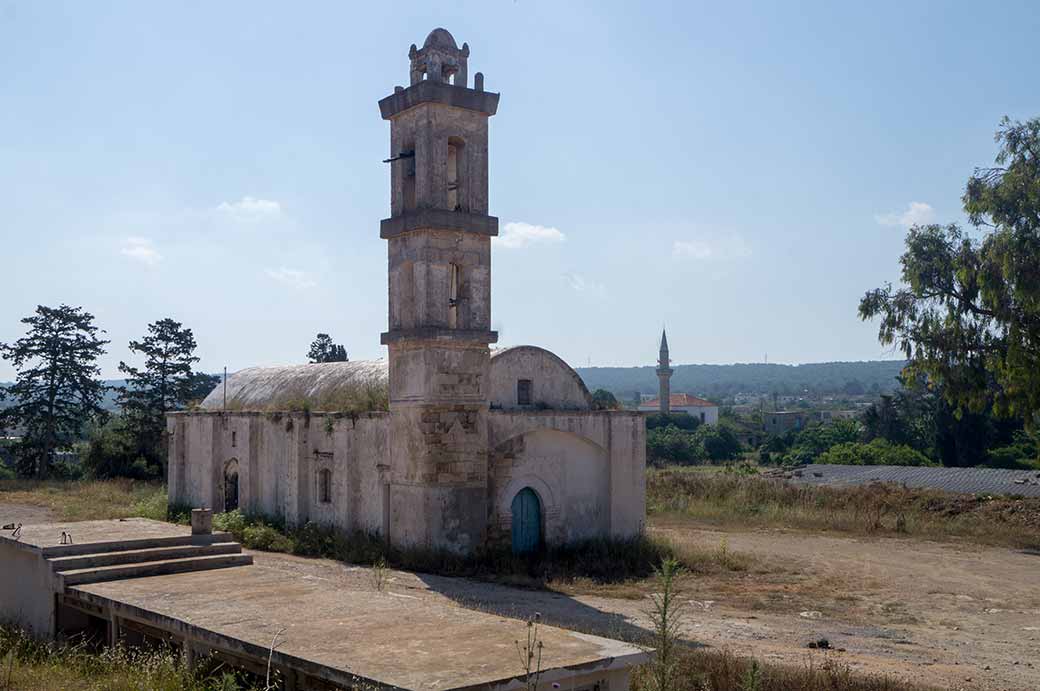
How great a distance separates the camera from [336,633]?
838 cm

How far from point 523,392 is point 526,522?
2714 millimetres

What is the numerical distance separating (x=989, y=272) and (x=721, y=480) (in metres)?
13.0

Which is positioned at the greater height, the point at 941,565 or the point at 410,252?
the point at 410,252

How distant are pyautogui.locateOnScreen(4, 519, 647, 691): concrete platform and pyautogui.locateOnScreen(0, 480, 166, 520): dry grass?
1549cm

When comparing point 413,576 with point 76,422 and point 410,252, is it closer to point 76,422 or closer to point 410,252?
point 410,252

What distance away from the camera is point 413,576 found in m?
17.0

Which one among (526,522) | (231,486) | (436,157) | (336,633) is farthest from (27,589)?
(231,486)

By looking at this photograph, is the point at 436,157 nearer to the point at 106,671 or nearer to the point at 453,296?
the point at 453,296

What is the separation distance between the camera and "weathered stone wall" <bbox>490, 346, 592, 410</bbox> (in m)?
20.1

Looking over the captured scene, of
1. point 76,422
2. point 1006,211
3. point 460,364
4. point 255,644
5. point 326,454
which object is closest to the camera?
point 255,644

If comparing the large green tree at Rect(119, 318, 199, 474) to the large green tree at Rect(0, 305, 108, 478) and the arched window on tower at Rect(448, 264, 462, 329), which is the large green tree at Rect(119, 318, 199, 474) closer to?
the large green tree at Rect(0, 305, 108, 478)

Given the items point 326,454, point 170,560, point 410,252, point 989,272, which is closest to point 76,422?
point 326,454

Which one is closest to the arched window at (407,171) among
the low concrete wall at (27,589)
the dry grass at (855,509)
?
the low concrete wall at (27,589)

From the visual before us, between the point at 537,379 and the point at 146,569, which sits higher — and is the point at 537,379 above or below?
above
